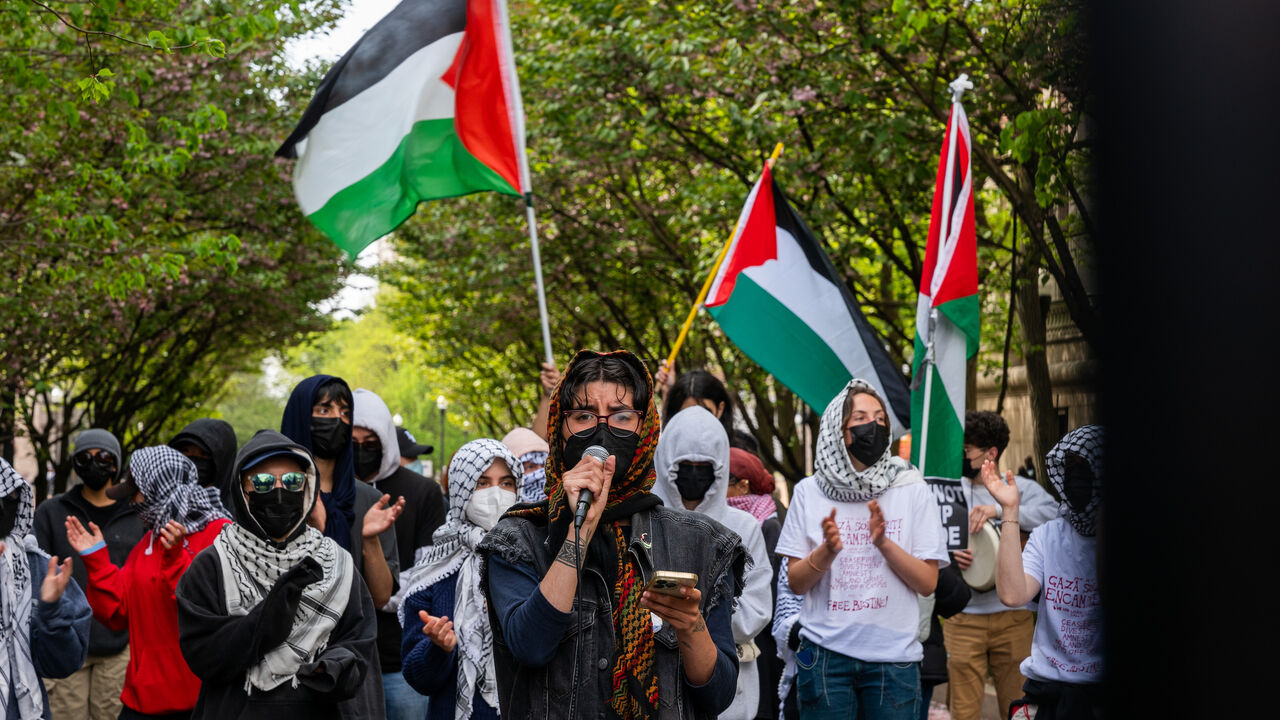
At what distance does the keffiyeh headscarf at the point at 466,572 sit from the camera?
4738 mm

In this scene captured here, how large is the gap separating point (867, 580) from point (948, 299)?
2.95 m

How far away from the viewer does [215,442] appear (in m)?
7.18

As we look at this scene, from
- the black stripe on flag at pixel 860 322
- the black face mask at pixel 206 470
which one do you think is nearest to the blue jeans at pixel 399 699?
the black face mask at pixel 206 470

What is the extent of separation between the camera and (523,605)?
9.80 feet

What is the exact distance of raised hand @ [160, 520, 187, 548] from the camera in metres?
5.11

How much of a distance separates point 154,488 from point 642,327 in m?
21.0

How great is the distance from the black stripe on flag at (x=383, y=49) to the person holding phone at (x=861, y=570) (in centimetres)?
411

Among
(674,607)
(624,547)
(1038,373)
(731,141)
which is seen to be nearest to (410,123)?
(624,547)

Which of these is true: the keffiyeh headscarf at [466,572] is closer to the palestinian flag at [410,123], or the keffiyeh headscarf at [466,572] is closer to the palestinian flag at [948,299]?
the palestinian flag at [410,123]

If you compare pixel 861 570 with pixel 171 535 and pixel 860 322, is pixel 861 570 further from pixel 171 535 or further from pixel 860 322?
pixel 860 322

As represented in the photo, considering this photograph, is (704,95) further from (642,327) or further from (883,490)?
(642,327)

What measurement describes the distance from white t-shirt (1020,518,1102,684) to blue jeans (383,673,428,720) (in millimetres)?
2756

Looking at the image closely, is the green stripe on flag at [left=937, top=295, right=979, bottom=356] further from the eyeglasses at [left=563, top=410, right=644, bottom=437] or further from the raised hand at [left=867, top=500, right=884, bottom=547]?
the eyeglasses at [left=563, top=410, right=644, bottom=437]

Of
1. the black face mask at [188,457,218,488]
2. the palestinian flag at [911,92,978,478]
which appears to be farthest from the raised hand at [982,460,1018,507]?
the black face mask at [188,457,218,488]
